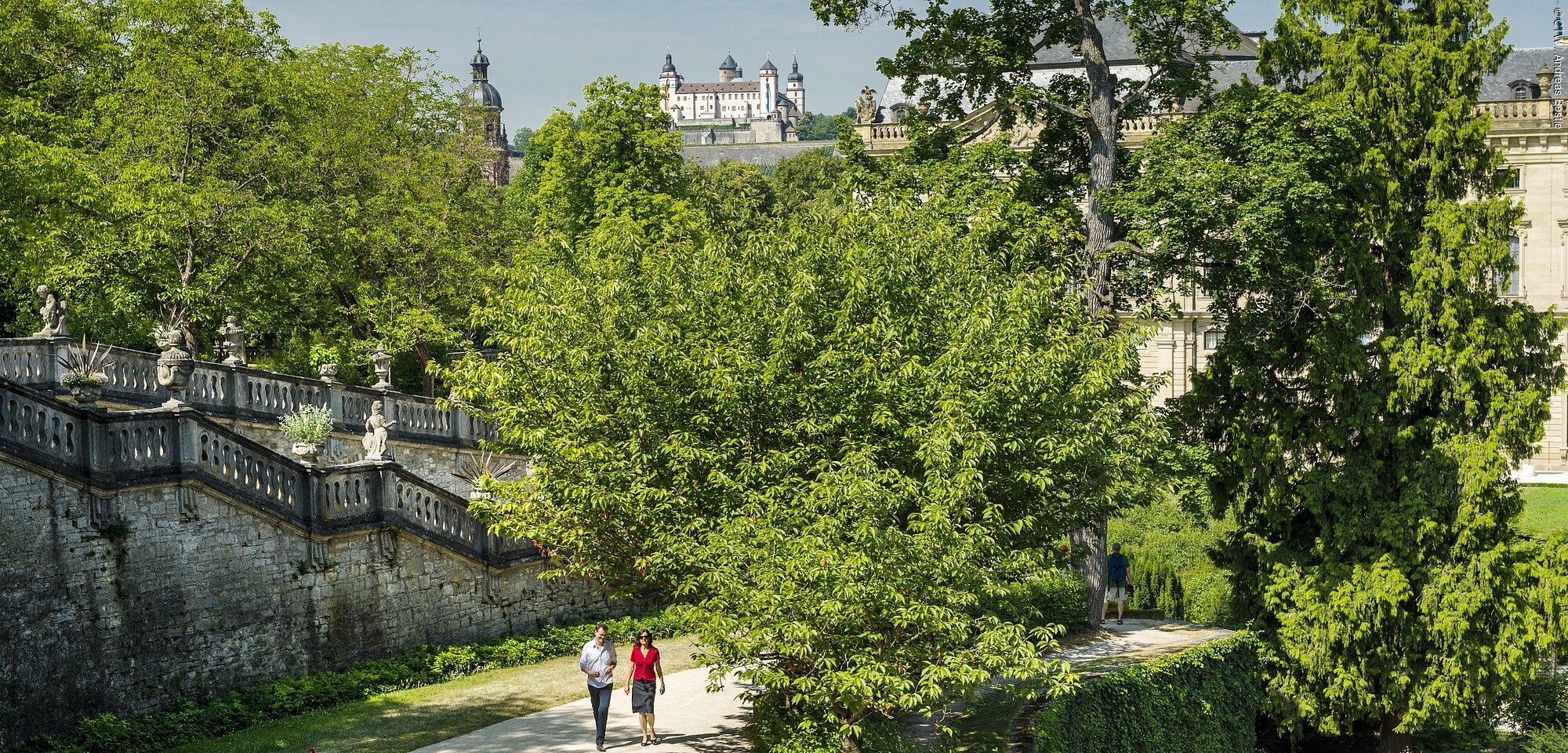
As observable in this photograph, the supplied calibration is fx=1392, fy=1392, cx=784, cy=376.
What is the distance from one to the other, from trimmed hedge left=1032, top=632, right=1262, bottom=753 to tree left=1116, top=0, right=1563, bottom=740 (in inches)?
40.0

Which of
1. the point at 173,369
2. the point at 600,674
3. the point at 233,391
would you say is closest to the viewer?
the point at 600,674

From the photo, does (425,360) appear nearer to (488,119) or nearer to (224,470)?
(224,470)

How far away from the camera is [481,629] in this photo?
70.8ft

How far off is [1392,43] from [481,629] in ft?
55.8

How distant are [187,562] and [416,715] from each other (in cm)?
348

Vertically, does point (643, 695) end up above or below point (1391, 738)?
above

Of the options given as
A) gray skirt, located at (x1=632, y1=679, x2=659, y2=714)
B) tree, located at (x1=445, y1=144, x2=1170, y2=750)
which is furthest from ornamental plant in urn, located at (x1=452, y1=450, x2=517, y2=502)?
gray skirt, located at (x1=632, y1=679, x2=659, y2=714)

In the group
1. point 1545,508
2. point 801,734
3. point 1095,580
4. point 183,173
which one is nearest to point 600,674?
point 801,734

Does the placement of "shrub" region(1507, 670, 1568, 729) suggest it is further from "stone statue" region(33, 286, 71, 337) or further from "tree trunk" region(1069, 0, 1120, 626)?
"stone statue" region(33, 286, 71, 337)

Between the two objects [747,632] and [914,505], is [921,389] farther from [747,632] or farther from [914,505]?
[747,632]

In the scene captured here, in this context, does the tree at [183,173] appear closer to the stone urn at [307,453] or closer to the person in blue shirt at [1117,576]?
the stone urn at [307,453]

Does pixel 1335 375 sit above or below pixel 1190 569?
above

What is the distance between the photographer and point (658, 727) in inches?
697

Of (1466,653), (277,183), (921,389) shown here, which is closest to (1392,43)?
(1466,653)
